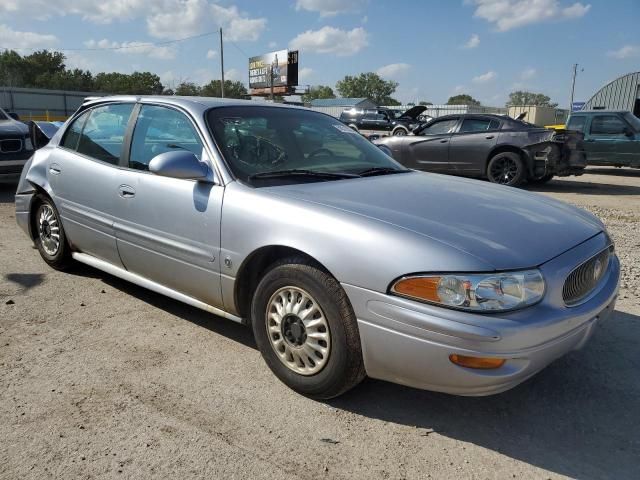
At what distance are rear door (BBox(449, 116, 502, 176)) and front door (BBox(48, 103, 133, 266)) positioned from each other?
7889mm

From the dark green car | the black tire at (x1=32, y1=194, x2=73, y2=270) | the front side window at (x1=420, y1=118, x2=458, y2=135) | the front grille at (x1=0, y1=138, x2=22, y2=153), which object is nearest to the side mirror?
the black tire at (x1=32, y1=194, x2=73, y2=270)

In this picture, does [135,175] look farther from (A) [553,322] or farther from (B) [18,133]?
(B) [18,133]

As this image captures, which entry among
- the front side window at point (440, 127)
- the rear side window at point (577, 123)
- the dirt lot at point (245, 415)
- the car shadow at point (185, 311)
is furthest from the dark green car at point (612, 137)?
the car shadow at point (185, 311)

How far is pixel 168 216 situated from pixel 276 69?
5674 cm

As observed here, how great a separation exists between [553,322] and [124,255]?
279cm

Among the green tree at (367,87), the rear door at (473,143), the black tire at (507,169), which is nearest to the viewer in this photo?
the black tire at (507,169)

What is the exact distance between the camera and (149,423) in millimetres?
2549

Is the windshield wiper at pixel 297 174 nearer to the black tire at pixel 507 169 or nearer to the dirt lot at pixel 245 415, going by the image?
the dirt lot at pixel 245 415

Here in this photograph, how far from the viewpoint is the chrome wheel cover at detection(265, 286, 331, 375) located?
263cm

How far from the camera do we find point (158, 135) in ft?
11.9

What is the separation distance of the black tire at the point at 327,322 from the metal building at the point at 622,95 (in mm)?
24109

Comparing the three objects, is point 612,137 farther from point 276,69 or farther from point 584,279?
point 276,69

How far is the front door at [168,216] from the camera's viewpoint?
10.1 feet

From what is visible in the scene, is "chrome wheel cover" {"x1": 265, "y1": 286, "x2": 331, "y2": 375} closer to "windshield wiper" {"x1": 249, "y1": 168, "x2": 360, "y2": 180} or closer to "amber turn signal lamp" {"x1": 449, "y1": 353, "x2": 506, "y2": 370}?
"amber turn signal lamp" {"x1": 449, "y1": 353, "x2": 506, "y2": 370}
